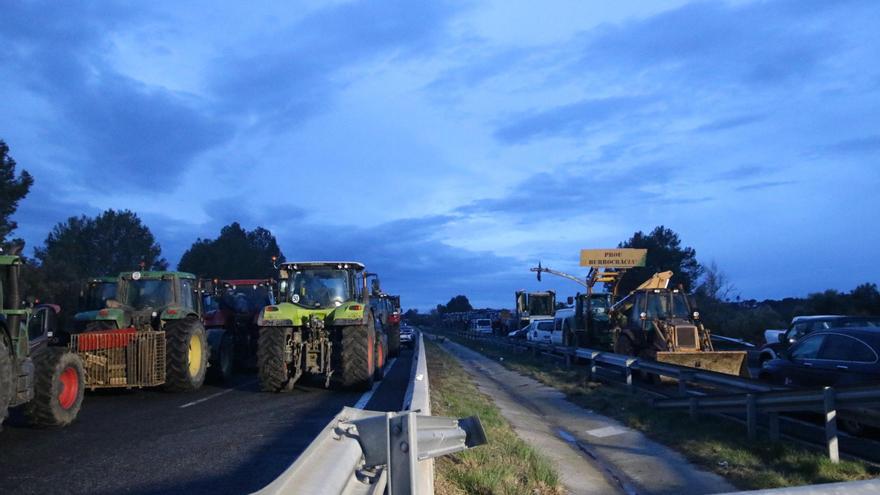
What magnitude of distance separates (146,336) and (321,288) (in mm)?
3915

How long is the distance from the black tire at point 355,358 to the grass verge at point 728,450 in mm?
4396

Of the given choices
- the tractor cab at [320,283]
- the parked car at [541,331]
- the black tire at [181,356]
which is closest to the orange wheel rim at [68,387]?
the black tire at [181,356]

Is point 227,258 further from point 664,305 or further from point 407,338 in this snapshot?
point 664,305

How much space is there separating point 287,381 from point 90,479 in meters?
8.25

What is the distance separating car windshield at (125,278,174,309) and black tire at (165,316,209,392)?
101 cm

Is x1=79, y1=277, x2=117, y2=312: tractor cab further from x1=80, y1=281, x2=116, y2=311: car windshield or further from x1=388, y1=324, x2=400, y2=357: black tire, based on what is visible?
x1=388, y1=324, x2=400, y2=357: black tire

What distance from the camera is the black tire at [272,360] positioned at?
14602 mm

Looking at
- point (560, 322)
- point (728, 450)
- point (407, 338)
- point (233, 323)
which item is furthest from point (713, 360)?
point (407, 338)

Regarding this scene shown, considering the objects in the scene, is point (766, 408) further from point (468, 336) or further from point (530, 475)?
point (468, 336)

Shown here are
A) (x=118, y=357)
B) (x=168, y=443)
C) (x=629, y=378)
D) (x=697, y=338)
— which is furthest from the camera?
(x=697, y=338)

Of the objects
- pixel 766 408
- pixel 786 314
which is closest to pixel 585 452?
pixel 766 408

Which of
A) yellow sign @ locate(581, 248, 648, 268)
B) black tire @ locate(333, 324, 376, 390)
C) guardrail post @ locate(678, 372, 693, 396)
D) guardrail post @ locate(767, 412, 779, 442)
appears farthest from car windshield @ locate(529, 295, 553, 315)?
guardrail post @ locate(767, 412, 779, 442)

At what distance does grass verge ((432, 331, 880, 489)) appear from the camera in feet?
26.3

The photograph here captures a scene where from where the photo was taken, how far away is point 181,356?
1403 cm
